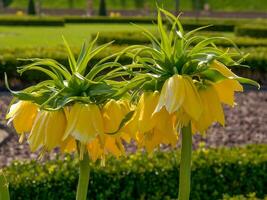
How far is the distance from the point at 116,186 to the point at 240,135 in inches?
134

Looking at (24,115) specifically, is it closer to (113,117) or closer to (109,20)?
(113,117)

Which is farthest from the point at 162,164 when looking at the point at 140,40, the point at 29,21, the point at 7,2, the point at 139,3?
the point at 7,2

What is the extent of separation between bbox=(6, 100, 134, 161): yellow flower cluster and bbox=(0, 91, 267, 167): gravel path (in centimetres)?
488

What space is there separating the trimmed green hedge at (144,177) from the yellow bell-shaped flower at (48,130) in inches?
119

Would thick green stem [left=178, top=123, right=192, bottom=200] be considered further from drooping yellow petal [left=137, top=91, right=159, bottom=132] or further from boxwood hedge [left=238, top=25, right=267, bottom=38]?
boxwood hedge [left=238, top=25, right=267, bottom=38]

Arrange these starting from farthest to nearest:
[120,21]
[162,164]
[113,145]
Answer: [120,21], [162,164], [113,145]

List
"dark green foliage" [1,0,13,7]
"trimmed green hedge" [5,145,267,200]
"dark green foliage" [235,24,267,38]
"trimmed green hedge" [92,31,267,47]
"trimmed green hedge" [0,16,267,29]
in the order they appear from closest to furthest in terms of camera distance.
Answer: "trimmed green hedge" [5,145,267,200] < "trimmed green hedge" [92,31,267,47] < "dark green foliage" [235,24,267,38] < "trimmed green hedge" [0,16,267,29] < "dark green foliage" [1,0,13,7]

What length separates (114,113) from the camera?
60.5 inches

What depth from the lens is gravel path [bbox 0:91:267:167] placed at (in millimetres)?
6908

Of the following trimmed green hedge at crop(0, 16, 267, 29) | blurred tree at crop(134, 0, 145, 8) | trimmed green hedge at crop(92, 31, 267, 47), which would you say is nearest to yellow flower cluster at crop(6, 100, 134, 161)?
trimmed green hedge at crop(92, 31, 267, 47)

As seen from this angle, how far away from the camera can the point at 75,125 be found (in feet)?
4.87

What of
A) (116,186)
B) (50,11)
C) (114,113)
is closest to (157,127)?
(114,113)

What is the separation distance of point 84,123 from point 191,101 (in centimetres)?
25

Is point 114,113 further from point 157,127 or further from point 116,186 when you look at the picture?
point 116,186
